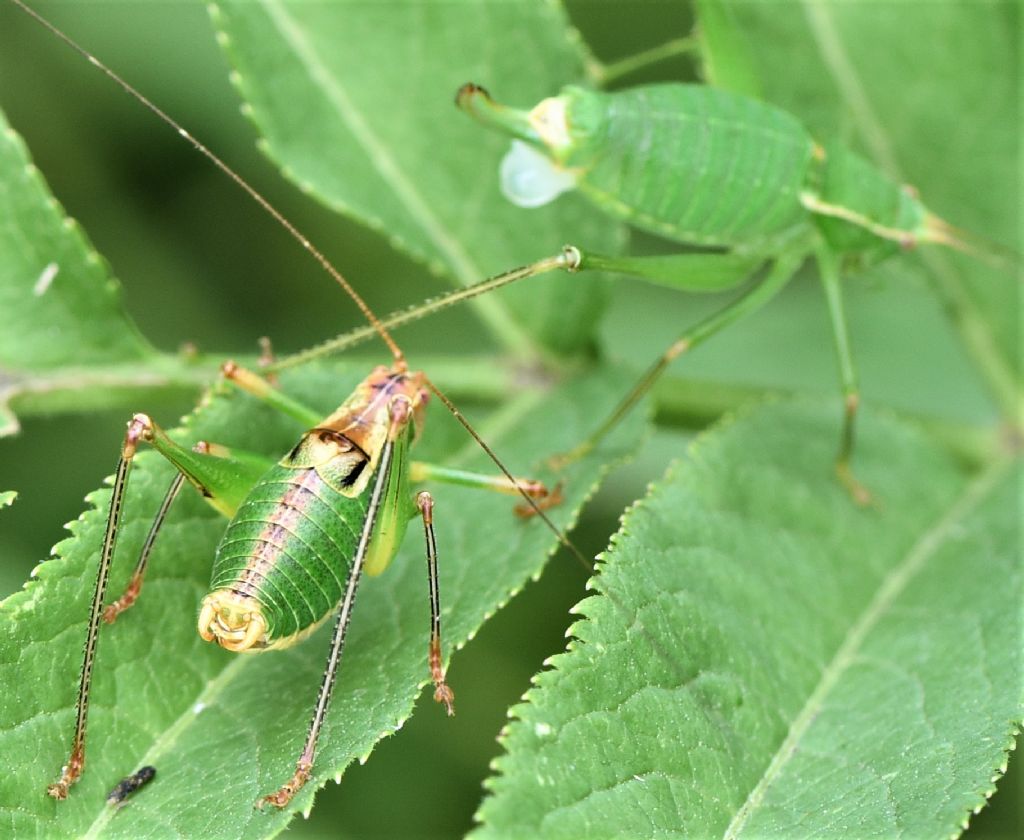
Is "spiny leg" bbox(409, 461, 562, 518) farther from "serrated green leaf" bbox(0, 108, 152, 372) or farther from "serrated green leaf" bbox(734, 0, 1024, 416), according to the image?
"serrated green leaf" bbox(734, 0, 1024, 416)

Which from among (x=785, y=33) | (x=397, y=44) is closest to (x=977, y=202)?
(x=785, y=33)

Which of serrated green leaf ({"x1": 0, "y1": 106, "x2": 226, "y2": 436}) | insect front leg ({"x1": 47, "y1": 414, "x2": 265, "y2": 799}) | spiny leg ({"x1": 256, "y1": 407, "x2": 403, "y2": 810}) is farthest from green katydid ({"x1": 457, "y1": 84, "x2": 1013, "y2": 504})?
serrated green leaf ({"x1": 0, "y1": 106, "x2": 226, "y2": 436})

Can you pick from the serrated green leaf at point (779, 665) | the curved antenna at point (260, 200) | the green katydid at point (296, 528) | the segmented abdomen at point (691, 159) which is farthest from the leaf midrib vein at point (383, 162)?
the serrated green leaf at point (779, 665)

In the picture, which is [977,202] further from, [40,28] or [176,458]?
[40,28]

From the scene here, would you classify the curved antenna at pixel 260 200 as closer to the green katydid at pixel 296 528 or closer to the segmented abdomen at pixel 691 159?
the green katydid at pixel 296 528

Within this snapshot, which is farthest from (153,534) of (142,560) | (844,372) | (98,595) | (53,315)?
(844,372)
